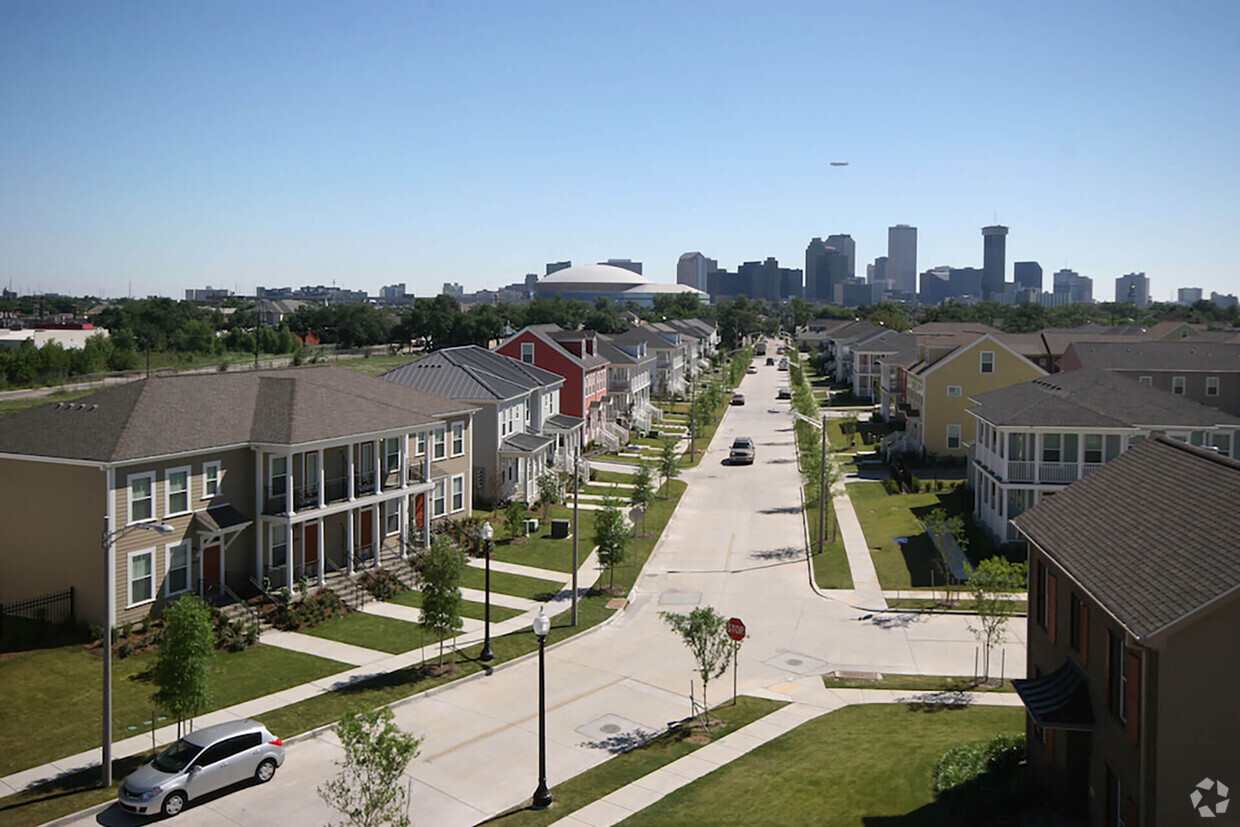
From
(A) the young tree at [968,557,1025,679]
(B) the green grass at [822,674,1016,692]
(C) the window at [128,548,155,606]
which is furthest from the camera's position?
(C) the window at [128,548,155,606]

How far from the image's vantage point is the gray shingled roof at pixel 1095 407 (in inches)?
1668

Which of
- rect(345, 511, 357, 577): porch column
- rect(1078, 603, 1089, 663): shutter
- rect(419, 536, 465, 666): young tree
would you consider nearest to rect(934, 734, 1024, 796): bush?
rect(1078, 603, 1089, 663): shutter

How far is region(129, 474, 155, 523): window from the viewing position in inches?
1149

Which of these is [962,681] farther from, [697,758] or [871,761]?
[697,758]

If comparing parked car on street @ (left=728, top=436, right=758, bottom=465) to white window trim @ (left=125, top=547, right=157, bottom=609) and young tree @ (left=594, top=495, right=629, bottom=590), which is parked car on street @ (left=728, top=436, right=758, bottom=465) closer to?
young tree @ (left=594, top=495, right=629, bottom=590)

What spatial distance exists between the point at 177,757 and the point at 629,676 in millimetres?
12902

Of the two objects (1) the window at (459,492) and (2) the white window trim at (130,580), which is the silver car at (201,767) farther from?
(1) the window at (459,492)

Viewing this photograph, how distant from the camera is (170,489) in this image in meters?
30.5

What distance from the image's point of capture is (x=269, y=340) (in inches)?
5733

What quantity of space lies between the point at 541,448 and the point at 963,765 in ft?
117

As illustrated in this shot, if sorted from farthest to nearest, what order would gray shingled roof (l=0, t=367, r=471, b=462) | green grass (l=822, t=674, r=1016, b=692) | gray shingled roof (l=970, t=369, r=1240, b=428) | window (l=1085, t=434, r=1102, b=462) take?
gray shingled roof (l=970, t=369, r=1240, b=428), window (l=1085, t=434, r=1102, b=462), gray shingled roof (l=0, t=367, r=471, b=462), green grass (l=822, t=674, r=1016, b=692)

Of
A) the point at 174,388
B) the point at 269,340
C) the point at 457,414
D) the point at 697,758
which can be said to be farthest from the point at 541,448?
the point at 269,340

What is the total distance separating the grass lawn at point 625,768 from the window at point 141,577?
16.1 meters

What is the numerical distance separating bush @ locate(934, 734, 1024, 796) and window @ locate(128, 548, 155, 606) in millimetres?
23582
